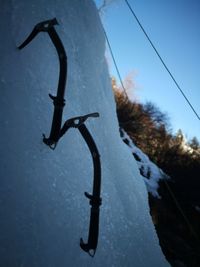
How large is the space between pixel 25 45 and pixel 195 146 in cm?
1747

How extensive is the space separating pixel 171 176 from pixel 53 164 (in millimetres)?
10256

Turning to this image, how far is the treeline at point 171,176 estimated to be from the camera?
223 inches

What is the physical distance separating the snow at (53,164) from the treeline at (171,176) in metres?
3.40

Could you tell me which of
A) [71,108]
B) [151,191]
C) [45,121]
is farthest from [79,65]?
[151,191]

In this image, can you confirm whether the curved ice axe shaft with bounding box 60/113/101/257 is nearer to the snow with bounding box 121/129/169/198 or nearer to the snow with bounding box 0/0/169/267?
the snow with bounding box 0/0/169/267

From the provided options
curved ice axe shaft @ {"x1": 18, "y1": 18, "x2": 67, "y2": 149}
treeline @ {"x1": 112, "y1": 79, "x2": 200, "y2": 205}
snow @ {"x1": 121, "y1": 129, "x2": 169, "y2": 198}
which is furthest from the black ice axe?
treeline @ {"x1": 112, "y1": 79, "x2": 200, "y2": 205}

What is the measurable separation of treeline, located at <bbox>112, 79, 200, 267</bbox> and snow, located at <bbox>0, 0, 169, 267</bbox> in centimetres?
340

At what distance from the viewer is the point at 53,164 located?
120cm

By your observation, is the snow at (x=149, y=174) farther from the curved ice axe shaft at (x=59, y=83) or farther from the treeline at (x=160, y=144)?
the curved ice axe shaft at (x=59, y=83)

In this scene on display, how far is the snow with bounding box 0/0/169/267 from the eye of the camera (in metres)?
1.00

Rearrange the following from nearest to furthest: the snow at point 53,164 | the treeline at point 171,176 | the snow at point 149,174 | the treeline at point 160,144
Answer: the snow at point 53,164
the treeline at point 171,176
the snow at point 149,174
the treeline at point 160,144

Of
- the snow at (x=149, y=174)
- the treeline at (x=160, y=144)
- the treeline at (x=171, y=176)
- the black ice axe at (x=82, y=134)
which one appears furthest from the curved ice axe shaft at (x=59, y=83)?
the treeline at (x=160, y=144)

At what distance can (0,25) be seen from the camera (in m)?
1.13

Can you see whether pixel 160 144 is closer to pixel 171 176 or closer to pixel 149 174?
pixel 171 176
